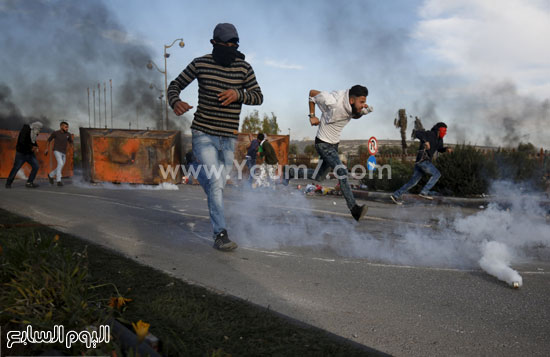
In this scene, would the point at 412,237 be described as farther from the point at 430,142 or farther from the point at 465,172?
the point at 465,172

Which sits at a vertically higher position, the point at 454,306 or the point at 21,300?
the point at 21,300

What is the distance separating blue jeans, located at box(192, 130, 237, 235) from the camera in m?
4.31

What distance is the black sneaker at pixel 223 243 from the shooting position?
4.30 m

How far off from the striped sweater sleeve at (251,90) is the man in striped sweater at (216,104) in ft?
0.03

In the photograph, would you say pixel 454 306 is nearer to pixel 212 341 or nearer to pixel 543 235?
pixel 212 341

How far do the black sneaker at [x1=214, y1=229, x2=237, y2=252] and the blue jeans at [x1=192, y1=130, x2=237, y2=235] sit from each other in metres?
0.06

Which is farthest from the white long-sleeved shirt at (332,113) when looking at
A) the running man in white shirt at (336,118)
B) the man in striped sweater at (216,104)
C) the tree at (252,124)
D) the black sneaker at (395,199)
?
the tree at (252,124)

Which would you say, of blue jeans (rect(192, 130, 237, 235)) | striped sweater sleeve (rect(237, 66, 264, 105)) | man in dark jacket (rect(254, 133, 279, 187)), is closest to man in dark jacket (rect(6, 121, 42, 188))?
man in dark jacket (rect(254, 133, 279, 187))

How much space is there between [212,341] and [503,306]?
1.97 meters

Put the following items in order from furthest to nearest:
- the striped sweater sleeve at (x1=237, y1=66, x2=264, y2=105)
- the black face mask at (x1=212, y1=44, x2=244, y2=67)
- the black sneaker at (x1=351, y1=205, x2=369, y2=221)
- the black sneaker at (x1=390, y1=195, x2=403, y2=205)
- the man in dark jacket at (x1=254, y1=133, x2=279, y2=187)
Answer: the man in dark jacket at (x1=254, y1=133, x2=279, y2=187)
the black sneaker at (x1=390, y1=195, x2=403, y2=205)
the black sneaker at (x1=351, y1=205, x2=369, y2=221)
the striped sweater sleeve at (x1=237, y1=66, x2=264, y2=105)
the black face mask at (x1=212, y1=44, x2=244, y2=67)

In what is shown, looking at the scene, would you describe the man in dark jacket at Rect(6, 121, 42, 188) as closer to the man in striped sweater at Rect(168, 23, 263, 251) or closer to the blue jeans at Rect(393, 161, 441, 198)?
the man in striped sweater at Rect(168, 23, 263, 251)

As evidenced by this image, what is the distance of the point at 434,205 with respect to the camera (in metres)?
9.69

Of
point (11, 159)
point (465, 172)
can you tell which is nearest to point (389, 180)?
point (465, 172)

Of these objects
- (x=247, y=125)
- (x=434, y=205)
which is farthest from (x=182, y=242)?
(x=247, y=125)
